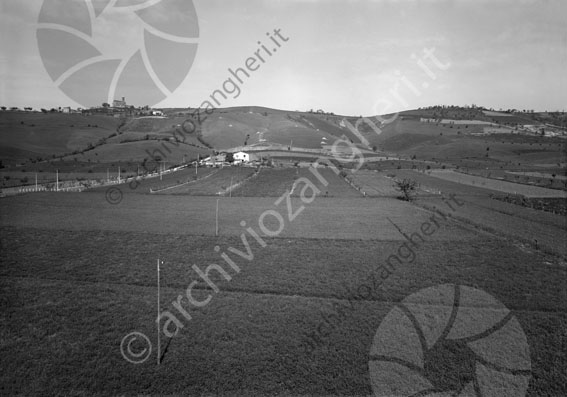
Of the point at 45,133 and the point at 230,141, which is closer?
the point at 45,133

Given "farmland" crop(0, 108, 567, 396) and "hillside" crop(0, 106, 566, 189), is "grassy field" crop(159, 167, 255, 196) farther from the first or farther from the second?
"hillside" crop(0, 106, 566, 189)

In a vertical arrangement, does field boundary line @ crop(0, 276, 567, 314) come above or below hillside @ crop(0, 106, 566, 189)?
below

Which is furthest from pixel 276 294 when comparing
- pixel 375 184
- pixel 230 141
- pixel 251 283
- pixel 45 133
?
pixel 45 133

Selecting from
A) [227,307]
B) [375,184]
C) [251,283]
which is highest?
[375,184]

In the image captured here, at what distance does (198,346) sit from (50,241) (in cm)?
1926

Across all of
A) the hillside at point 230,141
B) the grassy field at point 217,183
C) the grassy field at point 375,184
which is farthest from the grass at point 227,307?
the hillside at point 230,141

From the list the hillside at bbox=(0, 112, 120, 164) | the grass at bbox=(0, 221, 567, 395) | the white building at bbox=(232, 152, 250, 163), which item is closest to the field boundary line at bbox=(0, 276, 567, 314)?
the grass at bbox=(0, 221, 567, 395)

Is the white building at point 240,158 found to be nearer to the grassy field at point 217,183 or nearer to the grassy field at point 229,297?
the grassy field at point 217,183

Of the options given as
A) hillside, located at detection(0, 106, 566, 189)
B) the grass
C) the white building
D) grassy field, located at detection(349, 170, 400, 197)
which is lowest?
the grass

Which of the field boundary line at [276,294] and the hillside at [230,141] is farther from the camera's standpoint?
the hillside at [230,141]

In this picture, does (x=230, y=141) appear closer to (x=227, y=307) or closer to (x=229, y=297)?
(x=229, y=297)

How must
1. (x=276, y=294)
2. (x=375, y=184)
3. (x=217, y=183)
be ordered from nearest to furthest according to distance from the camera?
(x=276, y=294) < (x=217, y=183) < (x=375, y=184)

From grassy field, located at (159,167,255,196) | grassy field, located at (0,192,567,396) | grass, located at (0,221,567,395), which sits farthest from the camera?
grassy field, located at (159,167,255,196)

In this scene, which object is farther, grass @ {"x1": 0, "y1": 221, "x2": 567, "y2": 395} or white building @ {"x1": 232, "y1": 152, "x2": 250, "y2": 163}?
white building @ {"x1": 232, "y1": 152, "x2": 250, "y2": 163}
